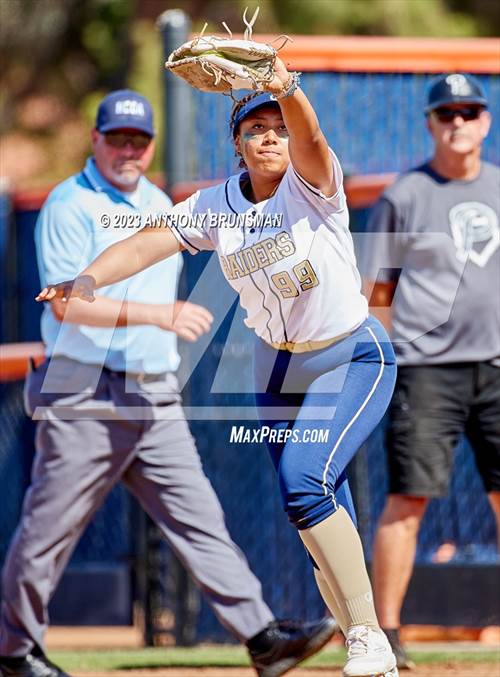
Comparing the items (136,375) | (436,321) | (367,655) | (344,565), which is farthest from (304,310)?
(436,321)

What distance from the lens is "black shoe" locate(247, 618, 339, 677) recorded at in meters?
5.46

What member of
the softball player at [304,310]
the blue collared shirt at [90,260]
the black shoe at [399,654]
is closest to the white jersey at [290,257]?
the softball player at [304,310]

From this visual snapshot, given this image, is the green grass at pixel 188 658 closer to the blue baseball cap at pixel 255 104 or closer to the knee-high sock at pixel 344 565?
the knee-high sock at pixel 344 565

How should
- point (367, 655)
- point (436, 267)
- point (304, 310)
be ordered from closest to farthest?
point (367, 655), point (304, 310), point (436, 267)

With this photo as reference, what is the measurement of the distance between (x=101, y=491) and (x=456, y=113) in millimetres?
2319

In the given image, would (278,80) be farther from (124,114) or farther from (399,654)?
(399,654)

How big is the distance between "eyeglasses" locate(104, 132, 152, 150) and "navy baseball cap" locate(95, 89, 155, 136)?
1.3 inches

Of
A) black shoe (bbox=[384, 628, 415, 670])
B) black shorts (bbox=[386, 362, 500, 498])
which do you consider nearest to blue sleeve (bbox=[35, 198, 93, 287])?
black shorts (bbox=[386, 362, 500, 498])

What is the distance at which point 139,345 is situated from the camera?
5.82 metres

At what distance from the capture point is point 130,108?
5996 mm

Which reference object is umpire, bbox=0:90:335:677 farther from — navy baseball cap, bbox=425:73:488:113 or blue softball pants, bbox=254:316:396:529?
navy baseball cap, bbox=425:73:488:113

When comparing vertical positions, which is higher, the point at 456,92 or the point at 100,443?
the point at 456,92

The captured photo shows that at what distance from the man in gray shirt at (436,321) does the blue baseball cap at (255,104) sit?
1.76 meters

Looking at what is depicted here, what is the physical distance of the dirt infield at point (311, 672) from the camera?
5754mm
